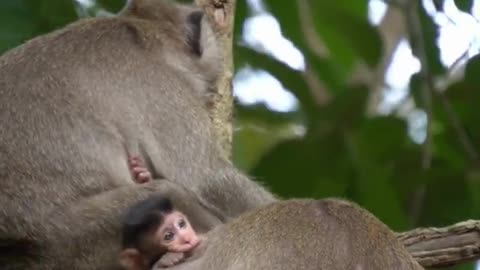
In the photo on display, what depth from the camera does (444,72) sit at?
7.32 meters

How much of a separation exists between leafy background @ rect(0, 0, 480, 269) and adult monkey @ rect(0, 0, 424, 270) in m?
0.61

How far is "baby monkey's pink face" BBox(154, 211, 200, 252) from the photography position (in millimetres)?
5414

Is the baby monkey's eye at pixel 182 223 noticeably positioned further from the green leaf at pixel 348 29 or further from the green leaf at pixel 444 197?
the green leaf at pixel 444 197

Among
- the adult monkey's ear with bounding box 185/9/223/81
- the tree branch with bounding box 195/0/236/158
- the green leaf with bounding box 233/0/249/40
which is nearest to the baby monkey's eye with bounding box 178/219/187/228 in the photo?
the tree branch with bounding box 195/0/236/158

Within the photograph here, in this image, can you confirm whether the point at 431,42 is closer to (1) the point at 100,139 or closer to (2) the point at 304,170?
(2) the point at 304,170

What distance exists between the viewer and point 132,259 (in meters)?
5.61

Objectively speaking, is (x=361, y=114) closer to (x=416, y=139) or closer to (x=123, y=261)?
(x=416, y=139)

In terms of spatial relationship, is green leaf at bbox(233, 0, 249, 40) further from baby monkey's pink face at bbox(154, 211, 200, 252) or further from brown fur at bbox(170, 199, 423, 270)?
brown fur at bbox(170, 199, 423, 270)

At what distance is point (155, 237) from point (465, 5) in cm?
179

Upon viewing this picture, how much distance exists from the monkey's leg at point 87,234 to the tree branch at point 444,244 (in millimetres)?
883

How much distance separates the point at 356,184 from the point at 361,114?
1.34 ft

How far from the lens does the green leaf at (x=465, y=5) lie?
6545 millimetres

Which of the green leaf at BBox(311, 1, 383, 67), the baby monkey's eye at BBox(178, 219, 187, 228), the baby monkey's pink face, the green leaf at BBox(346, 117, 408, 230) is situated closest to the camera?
the baby monkey's pink face

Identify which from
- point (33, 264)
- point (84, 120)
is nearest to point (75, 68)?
point (84, 120)
